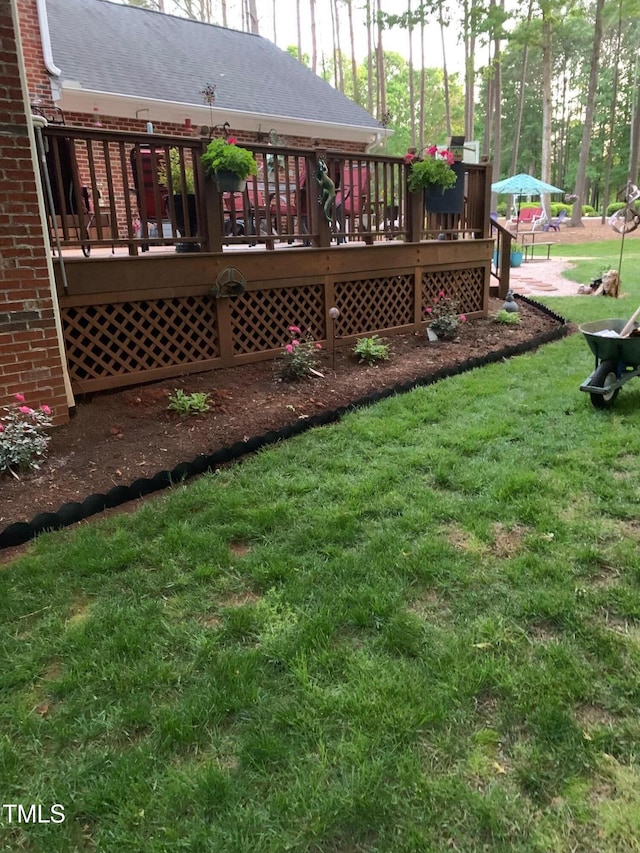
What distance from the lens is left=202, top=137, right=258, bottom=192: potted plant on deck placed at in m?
4.93

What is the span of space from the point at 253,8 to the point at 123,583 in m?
30.9

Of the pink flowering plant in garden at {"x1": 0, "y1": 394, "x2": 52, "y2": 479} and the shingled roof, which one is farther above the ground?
the shingled roof

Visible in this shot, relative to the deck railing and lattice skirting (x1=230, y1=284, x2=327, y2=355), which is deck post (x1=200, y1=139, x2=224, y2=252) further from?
lattice skirting (x1=230, y1=284, x2=327, y2=355)

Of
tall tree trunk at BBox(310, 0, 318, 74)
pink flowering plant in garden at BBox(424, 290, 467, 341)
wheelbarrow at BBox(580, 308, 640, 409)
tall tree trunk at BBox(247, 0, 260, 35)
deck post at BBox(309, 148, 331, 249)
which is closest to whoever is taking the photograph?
wheelbarrow at BBox(580, 308, 640, 409)

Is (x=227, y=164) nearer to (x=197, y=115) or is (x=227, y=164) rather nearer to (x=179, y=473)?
(x=179, y=473)

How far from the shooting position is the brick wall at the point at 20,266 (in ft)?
12.4

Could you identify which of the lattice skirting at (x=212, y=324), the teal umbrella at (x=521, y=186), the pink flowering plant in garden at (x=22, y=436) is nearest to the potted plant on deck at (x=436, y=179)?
the lattice skirting at (x=212, y=324)

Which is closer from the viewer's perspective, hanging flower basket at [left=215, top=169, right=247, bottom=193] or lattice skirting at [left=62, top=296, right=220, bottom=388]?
lattice skirting at [left=62, top=296, right=220, bottom=388]

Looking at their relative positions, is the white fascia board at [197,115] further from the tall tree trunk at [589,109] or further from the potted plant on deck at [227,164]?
the tall tree trunk at [589,109]

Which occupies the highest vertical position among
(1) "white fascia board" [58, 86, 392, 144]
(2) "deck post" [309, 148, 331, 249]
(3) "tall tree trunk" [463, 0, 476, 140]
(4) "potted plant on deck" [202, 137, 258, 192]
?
(3) "tall tree trunk" [463, 0, 476, 140]

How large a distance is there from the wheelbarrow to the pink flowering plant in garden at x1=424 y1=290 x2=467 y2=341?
2.51 metres

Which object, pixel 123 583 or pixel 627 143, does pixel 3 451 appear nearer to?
pixel 123 583

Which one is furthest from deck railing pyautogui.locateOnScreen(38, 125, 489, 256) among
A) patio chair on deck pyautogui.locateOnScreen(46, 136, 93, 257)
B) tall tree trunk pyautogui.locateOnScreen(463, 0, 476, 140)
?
tall tree trunk pyautogui.locateOnScreen(463, 0, 476, 140)

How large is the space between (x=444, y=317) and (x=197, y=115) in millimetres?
6819
